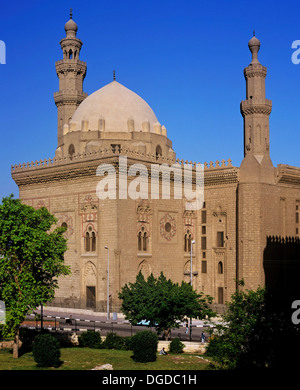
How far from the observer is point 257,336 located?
69.3ft

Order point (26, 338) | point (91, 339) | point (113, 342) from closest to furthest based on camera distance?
point (113, 342) < point (91, 339) < point (26, 338)

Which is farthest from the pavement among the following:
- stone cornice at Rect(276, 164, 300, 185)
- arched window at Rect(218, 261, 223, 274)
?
stone cornice at Rect(276, 164, 300, 185)

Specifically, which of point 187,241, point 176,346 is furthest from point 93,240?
point 176,346

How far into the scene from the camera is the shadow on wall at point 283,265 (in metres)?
43.0

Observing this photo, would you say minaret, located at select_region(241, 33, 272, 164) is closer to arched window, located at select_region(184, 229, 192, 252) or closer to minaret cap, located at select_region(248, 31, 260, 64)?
minaret cap, located at select_region(248, 31, 260, 64)

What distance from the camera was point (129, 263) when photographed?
42.1 meters

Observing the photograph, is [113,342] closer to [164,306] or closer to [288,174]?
[164,306]

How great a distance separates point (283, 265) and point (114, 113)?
17.3 meters

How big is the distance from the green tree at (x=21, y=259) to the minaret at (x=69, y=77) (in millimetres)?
24764

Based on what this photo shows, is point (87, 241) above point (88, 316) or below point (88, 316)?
above

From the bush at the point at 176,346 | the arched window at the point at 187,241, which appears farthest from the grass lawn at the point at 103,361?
the arched window at the point at 187,241

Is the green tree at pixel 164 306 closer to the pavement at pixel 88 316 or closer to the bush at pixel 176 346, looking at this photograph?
the bush at pixel 176 346

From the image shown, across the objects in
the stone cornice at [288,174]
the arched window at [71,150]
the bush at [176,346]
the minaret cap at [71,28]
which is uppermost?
the minaret cap at [71,28]
